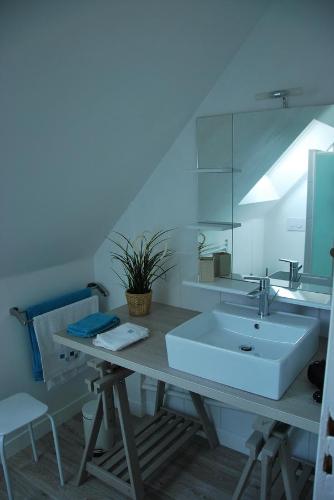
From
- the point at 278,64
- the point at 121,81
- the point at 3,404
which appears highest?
the point at 278,64

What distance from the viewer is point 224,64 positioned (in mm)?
1876

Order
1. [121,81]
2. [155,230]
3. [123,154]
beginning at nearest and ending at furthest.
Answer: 1. [121,81]
2. [123,154]
3. [155,230]

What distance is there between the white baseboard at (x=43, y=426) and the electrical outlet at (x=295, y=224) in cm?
188

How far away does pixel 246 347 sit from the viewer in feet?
5.69

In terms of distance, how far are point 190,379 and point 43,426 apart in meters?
1.47

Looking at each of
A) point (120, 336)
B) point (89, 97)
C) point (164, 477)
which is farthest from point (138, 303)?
point (89, 97)

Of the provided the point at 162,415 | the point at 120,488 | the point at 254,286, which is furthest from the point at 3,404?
the point at 254,286

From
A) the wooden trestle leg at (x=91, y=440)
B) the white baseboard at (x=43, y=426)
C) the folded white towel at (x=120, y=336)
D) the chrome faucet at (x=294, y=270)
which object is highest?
the chrome faucet at (x=294, y=270)

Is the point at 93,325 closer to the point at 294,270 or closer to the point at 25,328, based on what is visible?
the point at 25,328

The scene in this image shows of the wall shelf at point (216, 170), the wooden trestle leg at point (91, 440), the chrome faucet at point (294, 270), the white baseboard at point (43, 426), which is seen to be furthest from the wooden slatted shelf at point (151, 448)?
the wall shelf at point (216, 170)

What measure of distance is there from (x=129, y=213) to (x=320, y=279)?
1184 millimetres

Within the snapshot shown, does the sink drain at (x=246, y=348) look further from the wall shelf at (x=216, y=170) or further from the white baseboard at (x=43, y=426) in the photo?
the white baseboard at (x=43, y=426)

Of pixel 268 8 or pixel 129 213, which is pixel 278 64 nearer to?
pixel 268 8

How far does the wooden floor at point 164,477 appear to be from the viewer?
6.63 ft
